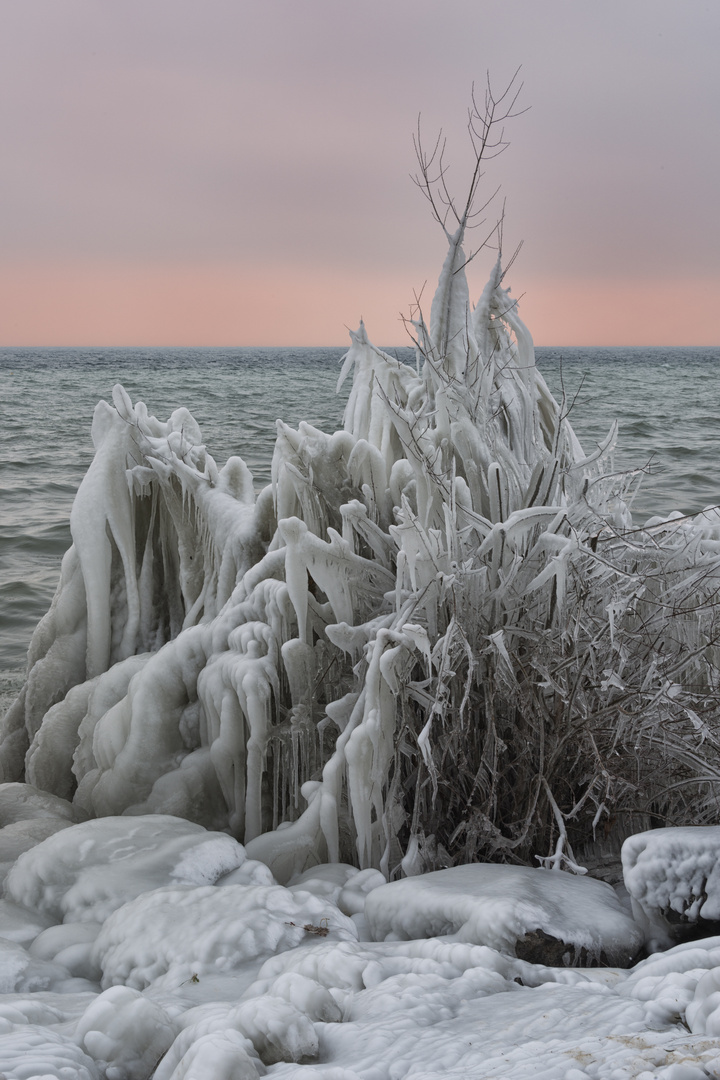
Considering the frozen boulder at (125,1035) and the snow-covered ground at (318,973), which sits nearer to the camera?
the snow-covered ground at (318,973)

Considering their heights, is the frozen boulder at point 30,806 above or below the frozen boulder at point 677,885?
below

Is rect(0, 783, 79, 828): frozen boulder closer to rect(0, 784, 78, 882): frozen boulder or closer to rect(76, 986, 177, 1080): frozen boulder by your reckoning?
rect(0, 784, 78, 882): frozen boulder

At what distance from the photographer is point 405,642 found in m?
2.71

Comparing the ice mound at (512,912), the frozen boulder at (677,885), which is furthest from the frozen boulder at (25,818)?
the frozen boulder at (677,885)

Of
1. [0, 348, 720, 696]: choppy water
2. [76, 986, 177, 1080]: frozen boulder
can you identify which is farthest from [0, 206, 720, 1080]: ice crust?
[0, 348, 720, 696]: choppy water

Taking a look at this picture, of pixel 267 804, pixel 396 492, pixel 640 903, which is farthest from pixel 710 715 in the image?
pixel 267 804

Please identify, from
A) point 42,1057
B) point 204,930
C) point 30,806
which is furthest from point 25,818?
point 42,1057

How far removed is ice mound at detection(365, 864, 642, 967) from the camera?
6.79 ft

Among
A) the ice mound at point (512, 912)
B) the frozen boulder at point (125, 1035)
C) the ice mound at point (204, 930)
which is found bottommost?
the ice mound at point (204, 930)

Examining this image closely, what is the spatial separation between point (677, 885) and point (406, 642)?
1023mm

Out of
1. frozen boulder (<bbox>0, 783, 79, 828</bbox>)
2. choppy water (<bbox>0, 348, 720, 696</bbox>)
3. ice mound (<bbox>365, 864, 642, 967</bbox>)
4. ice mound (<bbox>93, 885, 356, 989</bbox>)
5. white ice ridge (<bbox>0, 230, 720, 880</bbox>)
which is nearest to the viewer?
ice mound (<bbox>365, 864, 642, 967</bbox>)

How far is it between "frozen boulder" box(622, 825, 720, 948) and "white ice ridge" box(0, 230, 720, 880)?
40 cm

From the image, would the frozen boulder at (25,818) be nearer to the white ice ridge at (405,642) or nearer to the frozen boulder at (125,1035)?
the white ice ridge at (405,642)

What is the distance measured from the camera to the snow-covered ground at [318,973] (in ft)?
4.80
